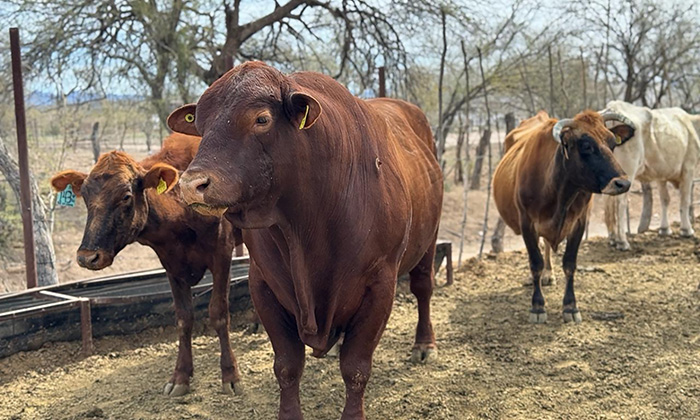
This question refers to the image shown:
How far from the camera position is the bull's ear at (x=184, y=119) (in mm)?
2670

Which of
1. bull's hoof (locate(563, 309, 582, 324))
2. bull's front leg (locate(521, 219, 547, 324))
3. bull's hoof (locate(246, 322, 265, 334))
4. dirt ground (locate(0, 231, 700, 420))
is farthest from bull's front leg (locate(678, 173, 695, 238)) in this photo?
bull's hoof (locate(246, 322, 265, 334))

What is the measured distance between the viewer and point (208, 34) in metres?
10.7

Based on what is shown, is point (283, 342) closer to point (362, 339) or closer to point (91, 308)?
point (362, 339)

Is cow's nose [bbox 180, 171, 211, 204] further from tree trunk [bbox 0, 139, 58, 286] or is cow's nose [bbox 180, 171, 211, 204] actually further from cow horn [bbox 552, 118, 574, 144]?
tree trunk [bbox 0, 139, 58, 286]

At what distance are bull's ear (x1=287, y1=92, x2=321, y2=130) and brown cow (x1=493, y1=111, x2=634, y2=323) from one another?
3.52 m

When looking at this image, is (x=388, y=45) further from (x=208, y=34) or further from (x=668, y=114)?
(x=668, y=114)

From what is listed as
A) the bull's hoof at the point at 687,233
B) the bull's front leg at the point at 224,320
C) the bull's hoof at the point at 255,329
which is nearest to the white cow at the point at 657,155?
the bull's hoof at the point at 687,233

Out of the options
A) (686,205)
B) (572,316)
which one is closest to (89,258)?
(572,316)

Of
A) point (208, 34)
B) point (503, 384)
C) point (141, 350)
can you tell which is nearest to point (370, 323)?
point (503, 384)

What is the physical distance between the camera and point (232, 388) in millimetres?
4086

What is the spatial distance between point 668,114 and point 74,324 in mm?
8535

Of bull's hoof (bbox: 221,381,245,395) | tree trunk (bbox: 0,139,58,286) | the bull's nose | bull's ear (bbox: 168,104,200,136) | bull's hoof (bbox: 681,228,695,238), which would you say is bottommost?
bull's hoof (bbox: 221,381,245,395)

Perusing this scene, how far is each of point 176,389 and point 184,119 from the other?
207 cm

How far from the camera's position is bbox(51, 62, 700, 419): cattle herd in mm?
2268
